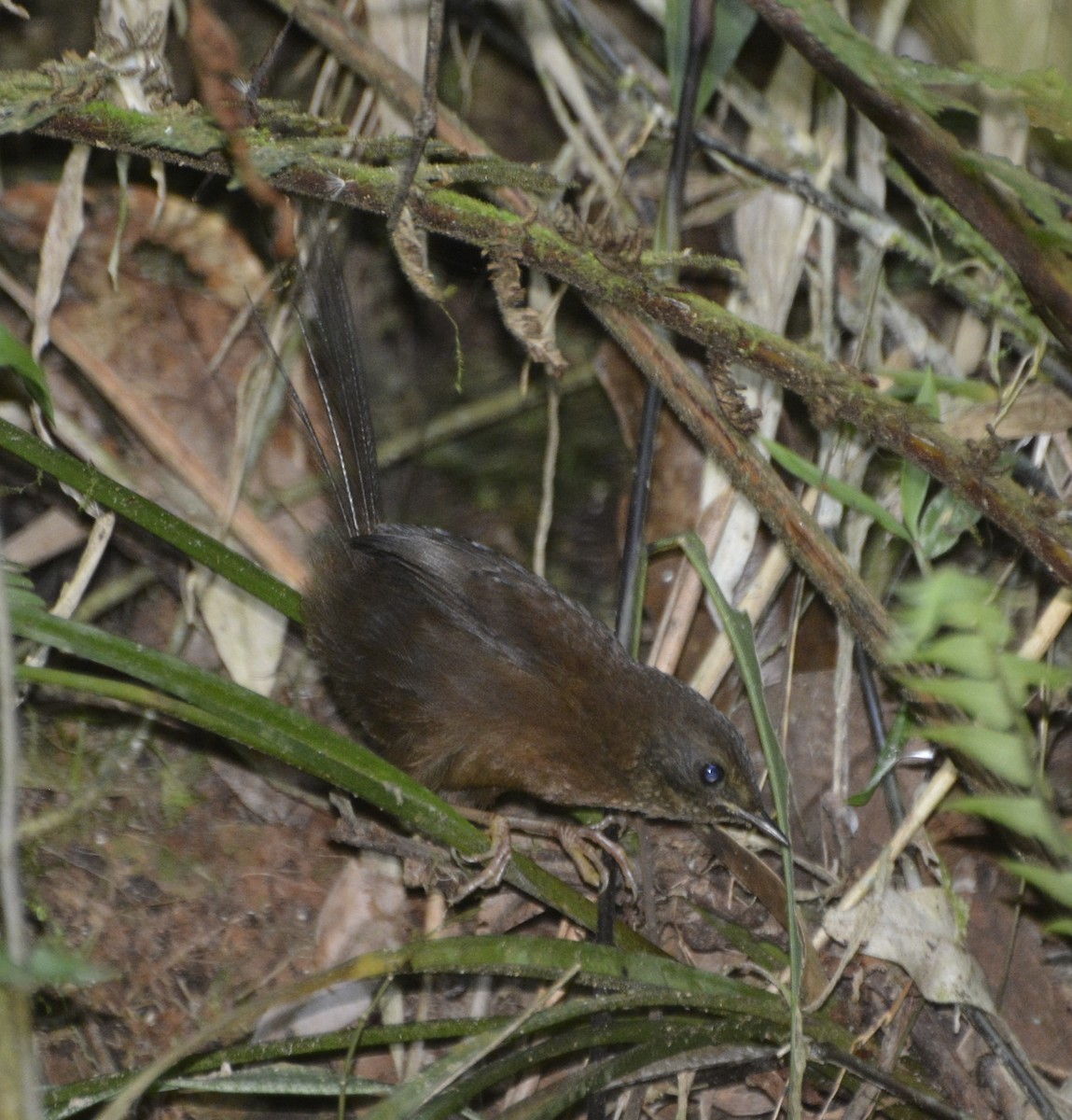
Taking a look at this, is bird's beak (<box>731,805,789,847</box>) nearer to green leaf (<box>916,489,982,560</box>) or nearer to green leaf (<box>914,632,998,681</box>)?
green leaf (<box>916,489,982,560</box>)

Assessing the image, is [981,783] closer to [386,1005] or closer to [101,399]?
[386,1005]

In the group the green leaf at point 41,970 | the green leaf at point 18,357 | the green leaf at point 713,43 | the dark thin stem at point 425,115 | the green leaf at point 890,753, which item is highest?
the green leaf at point 713,43

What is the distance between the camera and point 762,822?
3.07 meters

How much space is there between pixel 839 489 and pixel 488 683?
98 cm

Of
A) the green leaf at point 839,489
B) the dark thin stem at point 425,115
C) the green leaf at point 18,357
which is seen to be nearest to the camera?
the green leaf at point 18,357

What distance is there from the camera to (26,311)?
11.0ft

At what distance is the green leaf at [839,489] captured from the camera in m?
3.12

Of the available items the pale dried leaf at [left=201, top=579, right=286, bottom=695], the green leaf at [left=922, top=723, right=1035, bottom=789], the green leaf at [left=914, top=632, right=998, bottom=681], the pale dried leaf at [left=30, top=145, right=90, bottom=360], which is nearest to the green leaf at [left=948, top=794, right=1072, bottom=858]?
the green leaf at [left=922, top=723, right=1035, bottom=789]

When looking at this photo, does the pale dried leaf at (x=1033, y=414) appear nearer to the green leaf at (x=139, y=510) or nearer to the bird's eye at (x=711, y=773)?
the bird's eye at (x=711, y=773)

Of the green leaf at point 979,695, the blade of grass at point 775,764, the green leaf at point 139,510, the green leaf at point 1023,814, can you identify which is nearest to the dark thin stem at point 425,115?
the green leaf at point 139,510

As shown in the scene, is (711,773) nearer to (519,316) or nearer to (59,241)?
(519,316)

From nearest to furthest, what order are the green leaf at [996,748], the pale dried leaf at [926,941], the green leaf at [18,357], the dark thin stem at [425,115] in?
the green leaf at [996,748] < the green leaf at [18,357] < the dark thin stem at [425,115] < the pale dried leaf at [926,941]

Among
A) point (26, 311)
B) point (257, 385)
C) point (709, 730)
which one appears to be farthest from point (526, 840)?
point (26, 311)

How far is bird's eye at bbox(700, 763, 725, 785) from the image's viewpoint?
3.14m
